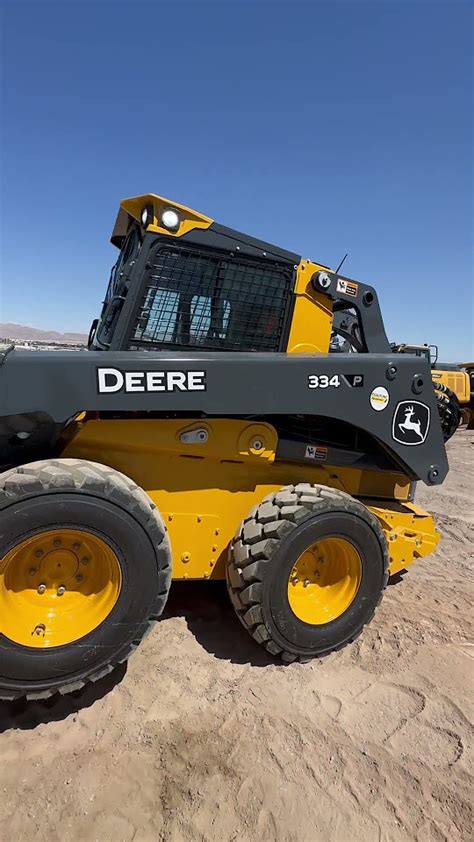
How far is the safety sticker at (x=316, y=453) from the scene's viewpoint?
11.0 ft

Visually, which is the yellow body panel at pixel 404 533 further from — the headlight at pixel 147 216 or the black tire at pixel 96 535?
the headlight at pixel 147 216

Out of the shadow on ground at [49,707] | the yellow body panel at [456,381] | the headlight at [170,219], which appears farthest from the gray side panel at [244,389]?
the yellow body panel at [456,381]

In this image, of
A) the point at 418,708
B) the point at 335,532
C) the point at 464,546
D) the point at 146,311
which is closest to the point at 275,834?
the point at 418,708

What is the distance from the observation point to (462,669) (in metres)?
3.01

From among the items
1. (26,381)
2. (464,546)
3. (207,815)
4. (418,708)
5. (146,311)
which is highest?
(146,311)

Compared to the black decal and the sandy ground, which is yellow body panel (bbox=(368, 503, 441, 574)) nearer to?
the sandy ground

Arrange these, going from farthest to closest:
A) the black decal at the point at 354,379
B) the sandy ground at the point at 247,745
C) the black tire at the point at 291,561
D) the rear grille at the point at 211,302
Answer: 1. the rear grille at the point at 211,302
2. the black decal at the point at 354,379
3. the black tire at the point at 291,561
4. the sandy ground at the point at 247,745

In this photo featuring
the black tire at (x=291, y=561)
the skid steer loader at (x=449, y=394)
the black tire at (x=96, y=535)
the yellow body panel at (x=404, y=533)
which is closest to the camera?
the black tire at (x=96, y=535)

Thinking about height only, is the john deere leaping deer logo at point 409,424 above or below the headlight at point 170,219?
below

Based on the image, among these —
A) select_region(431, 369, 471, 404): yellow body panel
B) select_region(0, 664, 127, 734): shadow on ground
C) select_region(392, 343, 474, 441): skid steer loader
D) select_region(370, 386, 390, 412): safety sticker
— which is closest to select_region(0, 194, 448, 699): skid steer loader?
select_region(370, 386, 390, 412): safety sticker

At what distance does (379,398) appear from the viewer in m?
3.14

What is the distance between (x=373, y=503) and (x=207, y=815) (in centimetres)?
211

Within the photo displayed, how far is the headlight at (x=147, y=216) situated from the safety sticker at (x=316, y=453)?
170cm

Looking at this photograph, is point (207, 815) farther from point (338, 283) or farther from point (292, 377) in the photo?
point (338, 283)
